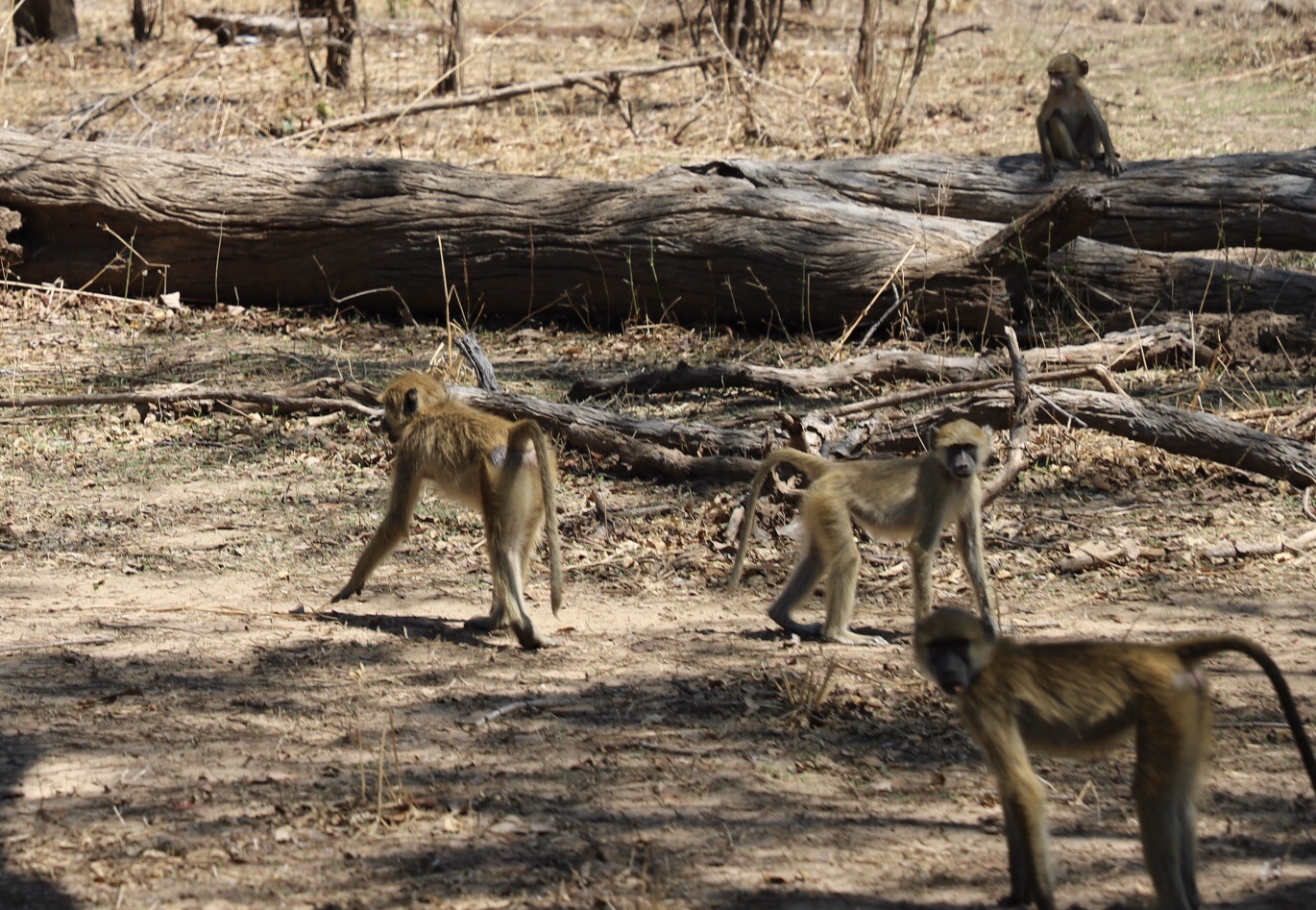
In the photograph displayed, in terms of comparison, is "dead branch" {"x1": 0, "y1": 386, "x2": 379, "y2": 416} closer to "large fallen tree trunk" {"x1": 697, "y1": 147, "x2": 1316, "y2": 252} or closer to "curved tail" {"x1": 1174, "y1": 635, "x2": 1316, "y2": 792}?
"large fallen tree trunk" {"x1": 697, "y1": 147, "x2": 1316, "y2": 252}

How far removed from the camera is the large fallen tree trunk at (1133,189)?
1017cm

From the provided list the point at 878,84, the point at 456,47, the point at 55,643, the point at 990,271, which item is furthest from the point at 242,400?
the point at 878,84

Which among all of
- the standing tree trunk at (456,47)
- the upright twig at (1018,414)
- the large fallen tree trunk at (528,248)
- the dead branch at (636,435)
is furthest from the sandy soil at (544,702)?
the standing tree trunk at (456,47)

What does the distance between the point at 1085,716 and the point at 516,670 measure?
2489 millimetres

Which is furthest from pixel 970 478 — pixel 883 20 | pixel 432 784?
pixel 883 20

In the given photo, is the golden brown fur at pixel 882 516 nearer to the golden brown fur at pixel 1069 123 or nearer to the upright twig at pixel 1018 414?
the upright twig at pixel 1018 414

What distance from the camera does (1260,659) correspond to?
11.6 feet

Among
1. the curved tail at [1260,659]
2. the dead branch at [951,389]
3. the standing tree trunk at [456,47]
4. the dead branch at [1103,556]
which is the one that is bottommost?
the dead branch at [1103,556]

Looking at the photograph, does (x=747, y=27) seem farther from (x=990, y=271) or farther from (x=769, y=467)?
(x=769, y=467)

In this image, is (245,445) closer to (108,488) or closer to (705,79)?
(108,488)

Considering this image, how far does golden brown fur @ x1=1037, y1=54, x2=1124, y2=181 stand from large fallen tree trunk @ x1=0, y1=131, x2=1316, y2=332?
1077 mm

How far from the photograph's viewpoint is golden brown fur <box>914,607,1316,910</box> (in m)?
3.53

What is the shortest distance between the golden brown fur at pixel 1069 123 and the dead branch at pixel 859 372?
235 cm

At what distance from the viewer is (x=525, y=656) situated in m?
5.71
